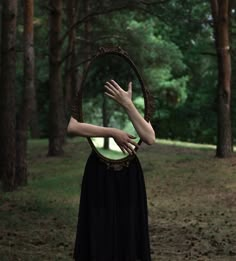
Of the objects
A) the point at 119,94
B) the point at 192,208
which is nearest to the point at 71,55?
the point at 192,208

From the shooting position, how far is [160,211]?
1084 cm

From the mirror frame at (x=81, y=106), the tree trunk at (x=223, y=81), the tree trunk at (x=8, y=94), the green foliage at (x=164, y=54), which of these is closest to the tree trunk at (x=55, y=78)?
the green foliage at (x=164, y=54)

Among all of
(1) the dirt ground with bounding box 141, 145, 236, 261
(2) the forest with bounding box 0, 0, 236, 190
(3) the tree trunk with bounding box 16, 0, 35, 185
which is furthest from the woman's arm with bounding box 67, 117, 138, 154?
(3) the tree trunk with bounding box 16, 0, 35, 185

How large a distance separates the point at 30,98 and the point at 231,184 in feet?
16.9

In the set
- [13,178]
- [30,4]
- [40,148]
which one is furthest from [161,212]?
[40,148]

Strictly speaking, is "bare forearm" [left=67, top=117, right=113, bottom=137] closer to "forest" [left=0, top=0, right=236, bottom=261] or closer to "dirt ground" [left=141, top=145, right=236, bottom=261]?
"forest" [left=0, top=0, right=236, bottom=261]

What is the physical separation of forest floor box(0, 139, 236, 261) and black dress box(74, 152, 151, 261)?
212 centimetres

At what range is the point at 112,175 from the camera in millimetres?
4926

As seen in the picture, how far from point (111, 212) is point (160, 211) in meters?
5.95

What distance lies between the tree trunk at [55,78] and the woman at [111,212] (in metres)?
15.3

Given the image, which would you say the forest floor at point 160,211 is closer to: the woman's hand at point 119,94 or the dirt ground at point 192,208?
the dirt ground at point 192,208

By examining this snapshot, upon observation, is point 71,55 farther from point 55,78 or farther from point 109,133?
point 109,133

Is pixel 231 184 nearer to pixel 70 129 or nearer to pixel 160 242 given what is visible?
pixel 160 242

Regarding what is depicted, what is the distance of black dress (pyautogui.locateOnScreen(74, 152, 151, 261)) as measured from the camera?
493 centimetres
